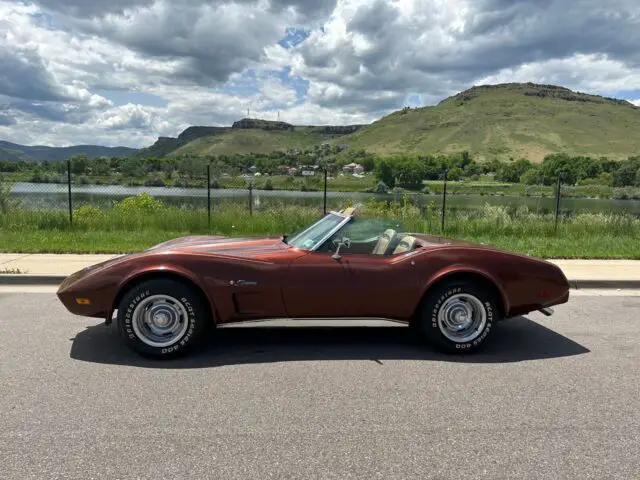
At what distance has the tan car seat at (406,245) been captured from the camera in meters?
4.83

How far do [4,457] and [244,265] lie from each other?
2.19m

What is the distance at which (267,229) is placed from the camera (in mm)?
12688

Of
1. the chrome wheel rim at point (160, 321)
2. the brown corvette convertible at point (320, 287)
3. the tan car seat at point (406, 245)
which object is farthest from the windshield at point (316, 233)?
the chrome wheel rim at point (160, 321)

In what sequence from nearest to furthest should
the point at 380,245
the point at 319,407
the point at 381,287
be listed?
the point at 319,407 < the point at 381,287 < the point at 380,245

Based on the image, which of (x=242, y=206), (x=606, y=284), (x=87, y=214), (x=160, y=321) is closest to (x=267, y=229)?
(x=242, y=206)

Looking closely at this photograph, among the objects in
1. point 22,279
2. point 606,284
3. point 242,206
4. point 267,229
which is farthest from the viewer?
point 242,206

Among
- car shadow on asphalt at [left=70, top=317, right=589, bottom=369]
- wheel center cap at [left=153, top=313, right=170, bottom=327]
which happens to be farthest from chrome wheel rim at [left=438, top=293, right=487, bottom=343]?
wheel center cap at [left=153, top=313, right=170, bottom=327]

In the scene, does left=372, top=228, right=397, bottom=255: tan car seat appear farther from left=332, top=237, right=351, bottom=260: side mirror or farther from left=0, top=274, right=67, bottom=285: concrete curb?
left=0, top=274, right=67, bottom=285: concrete curb

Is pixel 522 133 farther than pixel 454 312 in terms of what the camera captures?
Yes

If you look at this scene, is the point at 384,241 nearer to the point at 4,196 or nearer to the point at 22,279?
the point at 22,279

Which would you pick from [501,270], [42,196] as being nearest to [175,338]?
[501,270]

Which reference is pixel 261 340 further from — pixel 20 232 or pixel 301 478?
pixel 20 232

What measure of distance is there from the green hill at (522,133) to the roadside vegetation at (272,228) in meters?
137

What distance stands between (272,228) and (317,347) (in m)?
7.97
